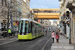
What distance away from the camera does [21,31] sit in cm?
2331

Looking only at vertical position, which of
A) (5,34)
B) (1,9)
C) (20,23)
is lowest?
(5,34)

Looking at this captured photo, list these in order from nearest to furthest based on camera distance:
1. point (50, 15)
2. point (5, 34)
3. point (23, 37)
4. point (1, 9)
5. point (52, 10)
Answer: point (23, 37)
point (5, 34)
point (1, 9)
point (50, 15)
point (52, 10)

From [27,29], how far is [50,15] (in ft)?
147

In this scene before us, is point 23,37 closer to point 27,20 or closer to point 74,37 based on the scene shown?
point 27,20

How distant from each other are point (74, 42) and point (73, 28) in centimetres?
174

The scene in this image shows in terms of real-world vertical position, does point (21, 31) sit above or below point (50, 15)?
below

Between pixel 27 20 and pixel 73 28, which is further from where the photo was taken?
pixel 27 20

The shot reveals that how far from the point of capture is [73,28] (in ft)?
64.2

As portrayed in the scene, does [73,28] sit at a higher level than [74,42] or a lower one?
higher

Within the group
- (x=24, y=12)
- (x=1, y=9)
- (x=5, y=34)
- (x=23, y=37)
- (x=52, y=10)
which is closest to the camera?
(x=23, y=37)

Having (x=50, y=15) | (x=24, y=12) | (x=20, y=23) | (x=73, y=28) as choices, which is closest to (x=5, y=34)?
(x=20, y=23)

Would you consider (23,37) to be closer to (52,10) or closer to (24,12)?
(24,12)

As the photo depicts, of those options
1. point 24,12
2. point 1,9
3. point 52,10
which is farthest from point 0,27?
point 52,10

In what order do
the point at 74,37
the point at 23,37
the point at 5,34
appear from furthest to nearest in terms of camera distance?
the point at 5,34 < the point at 23,37 < the point at 74,37
